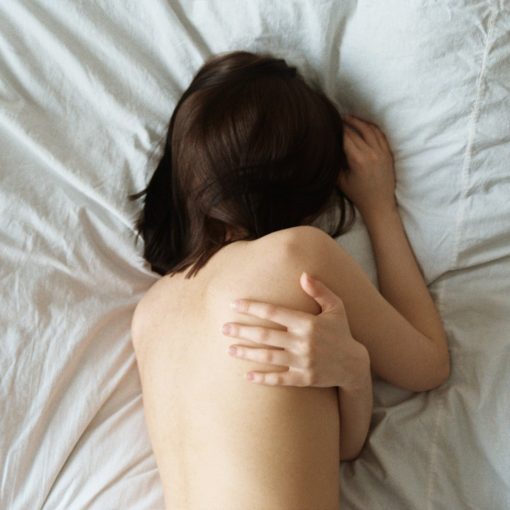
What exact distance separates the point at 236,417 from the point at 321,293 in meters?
0.19

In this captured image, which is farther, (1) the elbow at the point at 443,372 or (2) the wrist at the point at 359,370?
(1) the elbow at the point at 443,372

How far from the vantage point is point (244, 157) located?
914 mm

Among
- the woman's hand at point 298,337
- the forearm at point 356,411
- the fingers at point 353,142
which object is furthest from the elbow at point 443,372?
the fingers at point 353,142

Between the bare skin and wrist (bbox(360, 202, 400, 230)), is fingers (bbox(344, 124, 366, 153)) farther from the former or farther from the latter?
the bare skin

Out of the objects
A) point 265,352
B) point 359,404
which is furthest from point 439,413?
point 265,352

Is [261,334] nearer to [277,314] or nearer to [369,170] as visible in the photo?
[277,314]

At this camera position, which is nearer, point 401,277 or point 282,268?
point 282,268

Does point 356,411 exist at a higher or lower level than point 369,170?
lower

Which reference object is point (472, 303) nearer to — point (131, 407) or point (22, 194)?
point (131, 407)

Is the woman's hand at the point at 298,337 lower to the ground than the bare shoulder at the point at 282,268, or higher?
lower

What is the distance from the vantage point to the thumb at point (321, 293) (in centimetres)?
83

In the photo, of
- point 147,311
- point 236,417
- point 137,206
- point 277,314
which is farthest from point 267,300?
point 137,206

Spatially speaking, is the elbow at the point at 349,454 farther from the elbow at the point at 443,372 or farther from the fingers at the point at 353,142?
the fingers at the point at 353,142

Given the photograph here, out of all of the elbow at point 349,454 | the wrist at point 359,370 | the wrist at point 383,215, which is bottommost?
the elbow at point 349,454
